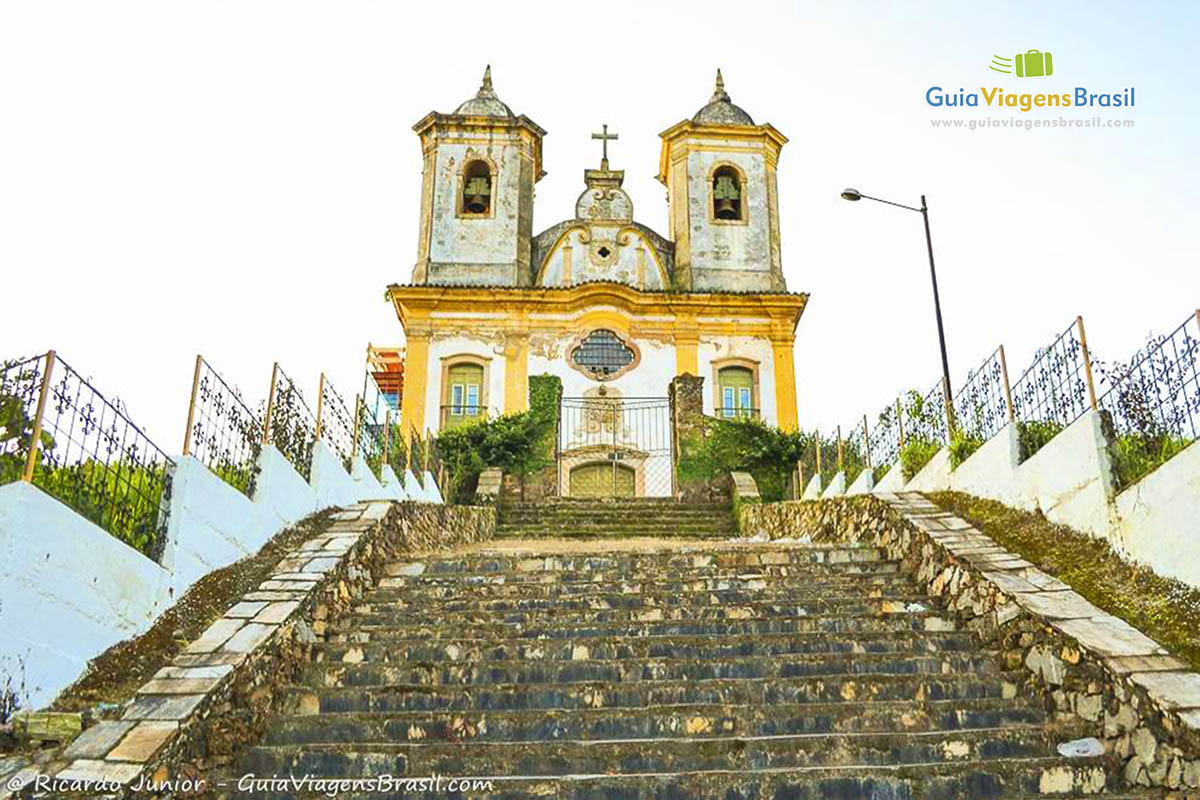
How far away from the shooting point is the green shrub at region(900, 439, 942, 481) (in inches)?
450

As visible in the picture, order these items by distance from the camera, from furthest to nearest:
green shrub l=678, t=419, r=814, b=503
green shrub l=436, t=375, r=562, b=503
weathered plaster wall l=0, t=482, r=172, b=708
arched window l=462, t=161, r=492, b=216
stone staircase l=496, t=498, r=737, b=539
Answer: arched window l=462, t=161, r=492, b=216
green shrub l=436, t=375, r=562, b=503
green shrub l=678, t=419, r=814, b=503
stone staircase l=496, t=498, r=737, b=539
weathered plaster wall l=0, t=482, r=172, b=708

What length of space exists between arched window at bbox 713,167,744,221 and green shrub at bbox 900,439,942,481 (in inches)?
629

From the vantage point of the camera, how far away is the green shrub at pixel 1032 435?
8680 mm

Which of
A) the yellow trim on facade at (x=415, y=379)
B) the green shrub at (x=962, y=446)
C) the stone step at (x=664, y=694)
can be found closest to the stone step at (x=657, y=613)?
the stone step at (x=664, y=694)

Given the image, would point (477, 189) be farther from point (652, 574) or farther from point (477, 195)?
point (652, 574)

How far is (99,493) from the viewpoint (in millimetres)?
6402

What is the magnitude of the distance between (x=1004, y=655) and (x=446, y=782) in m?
3.78

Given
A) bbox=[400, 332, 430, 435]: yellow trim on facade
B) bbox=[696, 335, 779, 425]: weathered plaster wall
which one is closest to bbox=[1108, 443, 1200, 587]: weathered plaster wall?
bbox=[696, 335, 779, 425]: weathered plaster wall

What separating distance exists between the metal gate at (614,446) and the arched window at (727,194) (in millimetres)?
6713

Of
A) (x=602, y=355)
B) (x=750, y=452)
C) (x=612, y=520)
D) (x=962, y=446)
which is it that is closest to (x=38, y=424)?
(x=962, y=446)

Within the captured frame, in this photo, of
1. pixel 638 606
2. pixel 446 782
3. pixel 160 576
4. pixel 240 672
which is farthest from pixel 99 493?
pixel 638 606

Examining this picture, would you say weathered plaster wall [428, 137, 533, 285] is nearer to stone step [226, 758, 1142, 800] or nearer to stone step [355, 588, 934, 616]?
stone step [355, 588, 934, 616]

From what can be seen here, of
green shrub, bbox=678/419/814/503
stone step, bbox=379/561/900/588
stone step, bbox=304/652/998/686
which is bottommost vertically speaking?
stone step, bbox=304/652/998/686

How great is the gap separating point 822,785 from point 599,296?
790 inches
